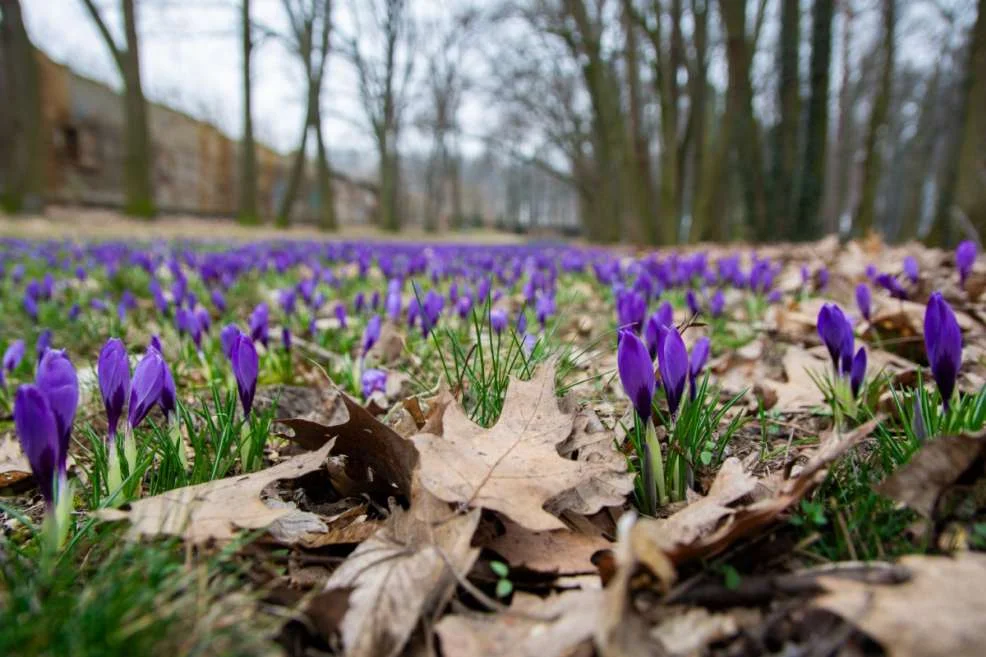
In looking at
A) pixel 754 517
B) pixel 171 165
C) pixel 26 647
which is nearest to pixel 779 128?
pixel 754 517

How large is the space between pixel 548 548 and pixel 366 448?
1.48 ft

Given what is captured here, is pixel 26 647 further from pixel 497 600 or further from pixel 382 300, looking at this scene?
pixel 382 300

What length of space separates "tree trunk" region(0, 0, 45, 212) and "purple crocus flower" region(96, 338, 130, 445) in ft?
57.0

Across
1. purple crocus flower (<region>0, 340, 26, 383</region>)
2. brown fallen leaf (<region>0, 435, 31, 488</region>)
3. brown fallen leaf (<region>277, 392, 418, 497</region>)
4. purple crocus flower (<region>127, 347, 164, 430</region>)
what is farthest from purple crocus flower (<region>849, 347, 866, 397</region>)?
purple crocus flower (<region>0, 340, 26, 383</region>)

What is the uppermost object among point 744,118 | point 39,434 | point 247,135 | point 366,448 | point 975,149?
point 247,135

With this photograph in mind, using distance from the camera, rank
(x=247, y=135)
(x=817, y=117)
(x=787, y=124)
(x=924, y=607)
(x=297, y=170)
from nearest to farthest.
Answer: (x=924, y=607), (x=817, y=117), (x=787, y=124), (x=247, y=135), (x=297, y=170)

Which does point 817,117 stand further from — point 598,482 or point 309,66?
point 309,66

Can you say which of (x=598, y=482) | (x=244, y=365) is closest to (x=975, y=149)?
(x=598, y=482)

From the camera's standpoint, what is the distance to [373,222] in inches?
1759

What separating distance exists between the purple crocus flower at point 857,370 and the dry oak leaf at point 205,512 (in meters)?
1.28

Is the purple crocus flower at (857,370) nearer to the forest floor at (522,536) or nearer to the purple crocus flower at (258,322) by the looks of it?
the forest floor at (522,536)

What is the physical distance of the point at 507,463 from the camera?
3.81 feet

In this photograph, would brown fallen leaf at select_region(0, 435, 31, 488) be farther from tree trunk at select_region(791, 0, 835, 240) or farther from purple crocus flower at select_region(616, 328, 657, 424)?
tree trunk at select_region(791, 0, 835, 240)

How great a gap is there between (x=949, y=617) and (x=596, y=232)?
25.7m
